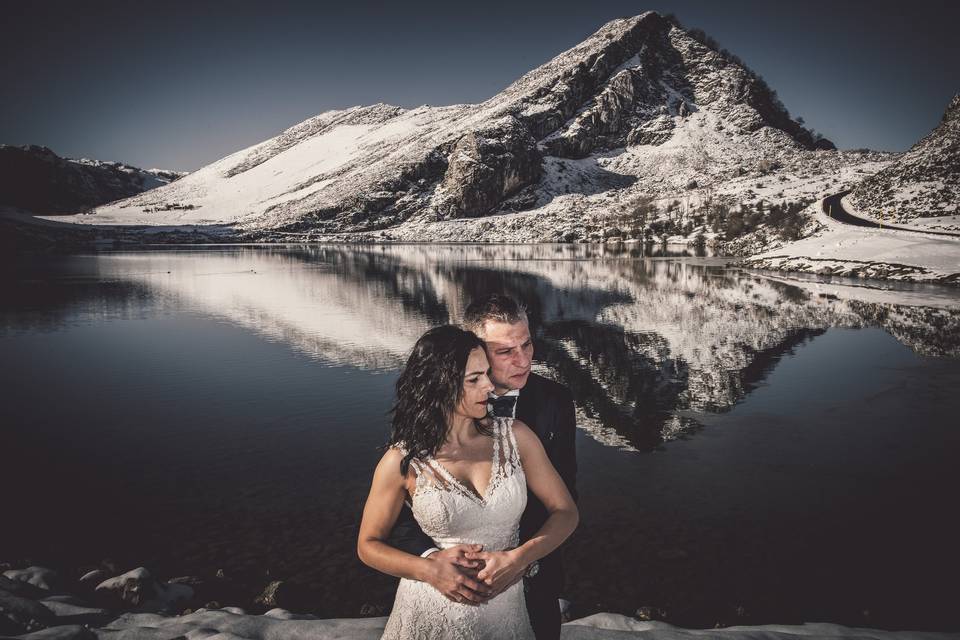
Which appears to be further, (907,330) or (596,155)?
(596,155)

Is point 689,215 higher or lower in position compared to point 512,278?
higher

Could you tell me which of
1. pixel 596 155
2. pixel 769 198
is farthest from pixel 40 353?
pixel 596 155

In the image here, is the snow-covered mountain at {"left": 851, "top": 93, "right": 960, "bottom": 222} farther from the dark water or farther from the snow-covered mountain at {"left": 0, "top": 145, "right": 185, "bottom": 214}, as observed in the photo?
the snow-covered mountain at {"left": 0, "top": 145, "right": 185, "bottom": 214}

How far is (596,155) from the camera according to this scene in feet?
494

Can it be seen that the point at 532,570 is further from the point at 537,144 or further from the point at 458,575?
the point at 537,144

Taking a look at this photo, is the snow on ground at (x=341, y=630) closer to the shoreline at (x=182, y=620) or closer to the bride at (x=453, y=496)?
the shoreline at (x=182, y=620)

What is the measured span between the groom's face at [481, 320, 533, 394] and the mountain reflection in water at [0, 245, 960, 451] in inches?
290

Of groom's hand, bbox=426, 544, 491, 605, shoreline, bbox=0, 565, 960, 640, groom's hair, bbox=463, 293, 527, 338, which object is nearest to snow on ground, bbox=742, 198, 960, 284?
shoreline, bbox=0, 565, 960, 640

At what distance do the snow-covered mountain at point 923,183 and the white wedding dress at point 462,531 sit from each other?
58093 millimetres

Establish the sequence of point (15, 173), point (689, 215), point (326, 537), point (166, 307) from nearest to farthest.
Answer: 1. point (326, 537)
2. point (166, 307)
3. point (689, 215)
4. point (15, 173)

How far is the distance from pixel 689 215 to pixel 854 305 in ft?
202

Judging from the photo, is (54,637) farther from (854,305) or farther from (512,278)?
(512,278)

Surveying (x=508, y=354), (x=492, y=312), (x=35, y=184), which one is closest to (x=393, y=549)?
(x=508, y=354)

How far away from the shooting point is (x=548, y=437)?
3.07m
